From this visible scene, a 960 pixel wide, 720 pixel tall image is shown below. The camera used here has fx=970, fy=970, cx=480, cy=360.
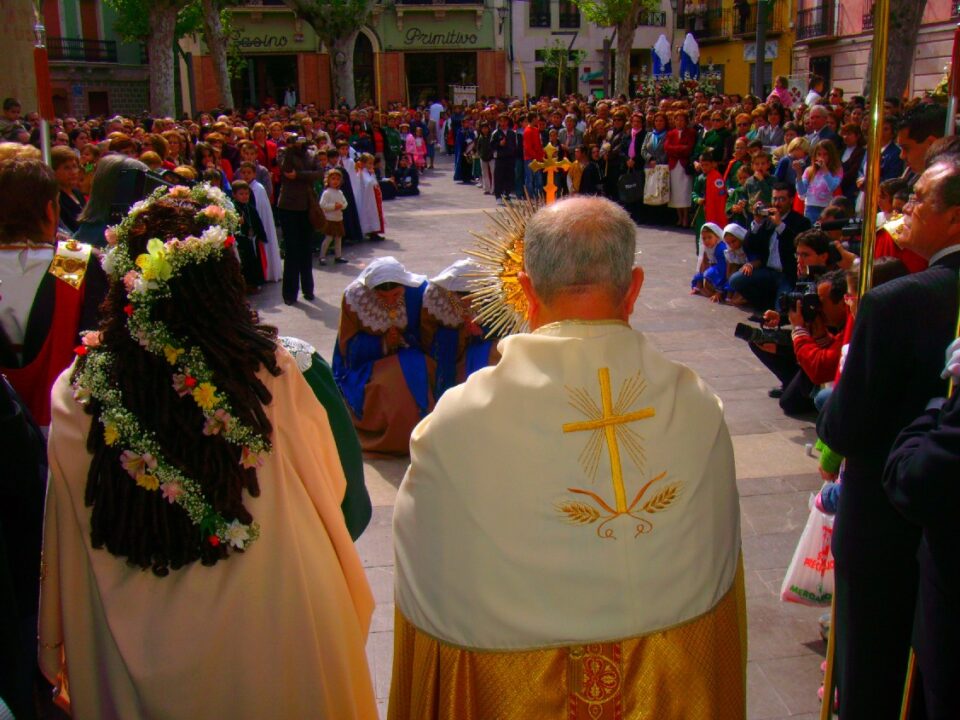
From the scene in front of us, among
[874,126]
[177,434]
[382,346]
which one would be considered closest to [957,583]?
[874,126]

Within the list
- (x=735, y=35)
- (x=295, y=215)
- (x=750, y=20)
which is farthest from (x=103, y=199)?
(x=735, y=35)

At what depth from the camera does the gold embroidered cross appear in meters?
2.02

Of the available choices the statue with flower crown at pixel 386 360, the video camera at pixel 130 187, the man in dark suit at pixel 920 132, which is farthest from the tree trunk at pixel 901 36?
the video camera at pixel 130 187

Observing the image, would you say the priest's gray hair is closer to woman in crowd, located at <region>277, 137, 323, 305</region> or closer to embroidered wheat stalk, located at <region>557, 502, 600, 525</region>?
embroidered wheat stalk, located at <region>557, 502, 600, 525</region>

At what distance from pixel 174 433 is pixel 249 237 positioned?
858cm

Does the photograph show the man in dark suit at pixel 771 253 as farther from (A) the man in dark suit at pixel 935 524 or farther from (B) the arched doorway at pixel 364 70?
(B) the arched doorway at pixel 364 70

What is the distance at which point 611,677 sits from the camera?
2055 millimetres

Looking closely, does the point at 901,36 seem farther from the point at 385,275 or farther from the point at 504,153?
the point at 385,275

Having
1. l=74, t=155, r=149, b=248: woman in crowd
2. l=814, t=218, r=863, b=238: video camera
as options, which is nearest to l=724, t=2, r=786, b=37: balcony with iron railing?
l=814, t=218, r=863, b=238: video camera

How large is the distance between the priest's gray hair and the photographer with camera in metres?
2.83

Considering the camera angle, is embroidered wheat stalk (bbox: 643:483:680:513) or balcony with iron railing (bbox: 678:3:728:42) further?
balcony with iron railing (bbox: 678:3:728:42)

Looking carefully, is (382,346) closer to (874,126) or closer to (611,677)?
(874,126)

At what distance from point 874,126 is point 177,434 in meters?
2.05

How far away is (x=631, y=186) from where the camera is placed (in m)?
14.5
